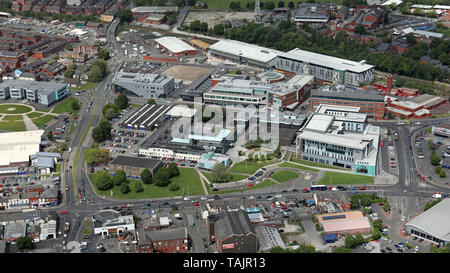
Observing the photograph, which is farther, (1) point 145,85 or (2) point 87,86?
(2) point 87,86

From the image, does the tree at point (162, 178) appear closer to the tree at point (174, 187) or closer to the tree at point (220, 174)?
the tree at point (174, 187)

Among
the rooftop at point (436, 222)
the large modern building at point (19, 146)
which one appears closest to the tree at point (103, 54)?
the large modern building at point (19, 146)

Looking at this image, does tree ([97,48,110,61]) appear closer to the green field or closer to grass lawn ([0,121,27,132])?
the green field

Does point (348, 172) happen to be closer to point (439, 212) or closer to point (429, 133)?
point (439, 212)

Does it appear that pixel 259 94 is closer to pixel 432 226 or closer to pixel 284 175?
pixel 284 175

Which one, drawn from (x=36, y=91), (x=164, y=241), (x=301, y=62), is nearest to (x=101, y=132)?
(x=36, y=91)
